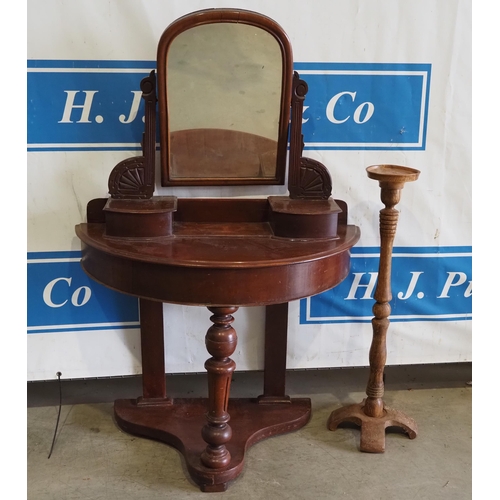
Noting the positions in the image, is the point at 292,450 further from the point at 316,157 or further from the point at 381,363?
the point at 316,157

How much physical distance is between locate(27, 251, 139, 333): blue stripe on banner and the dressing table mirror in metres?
0.14

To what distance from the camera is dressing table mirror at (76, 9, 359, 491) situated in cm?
177

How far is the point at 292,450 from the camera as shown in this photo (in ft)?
7.29

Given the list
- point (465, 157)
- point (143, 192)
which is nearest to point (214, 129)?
point (143, 192)

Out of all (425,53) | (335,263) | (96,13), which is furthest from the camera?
(425,53)

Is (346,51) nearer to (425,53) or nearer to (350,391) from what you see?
(425,53)

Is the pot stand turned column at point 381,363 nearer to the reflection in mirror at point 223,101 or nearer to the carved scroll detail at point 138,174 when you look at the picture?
the reflection in mirror at point 223,101

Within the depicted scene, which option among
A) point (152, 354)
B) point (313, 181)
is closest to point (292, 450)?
point (152, 354)

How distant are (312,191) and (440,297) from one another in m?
0.76

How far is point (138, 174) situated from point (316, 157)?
0.66 metres

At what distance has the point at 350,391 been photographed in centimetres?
261

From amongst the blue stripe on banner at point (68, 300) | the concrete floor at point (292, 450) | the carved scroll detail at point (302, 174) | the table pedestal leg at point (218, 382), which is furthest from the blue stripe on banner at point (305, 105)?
the concrete floor at point (292, 450)

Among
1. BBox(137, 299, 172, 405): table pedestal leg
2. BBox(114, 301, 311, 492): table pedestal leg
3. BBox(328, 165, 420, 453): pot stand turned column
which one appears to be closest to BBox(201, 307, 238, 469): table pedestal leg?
BBox(114, 301, 311, 492): table pedestal leg

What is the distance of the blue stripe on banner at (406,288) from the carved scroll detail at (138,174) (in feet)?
2.57
